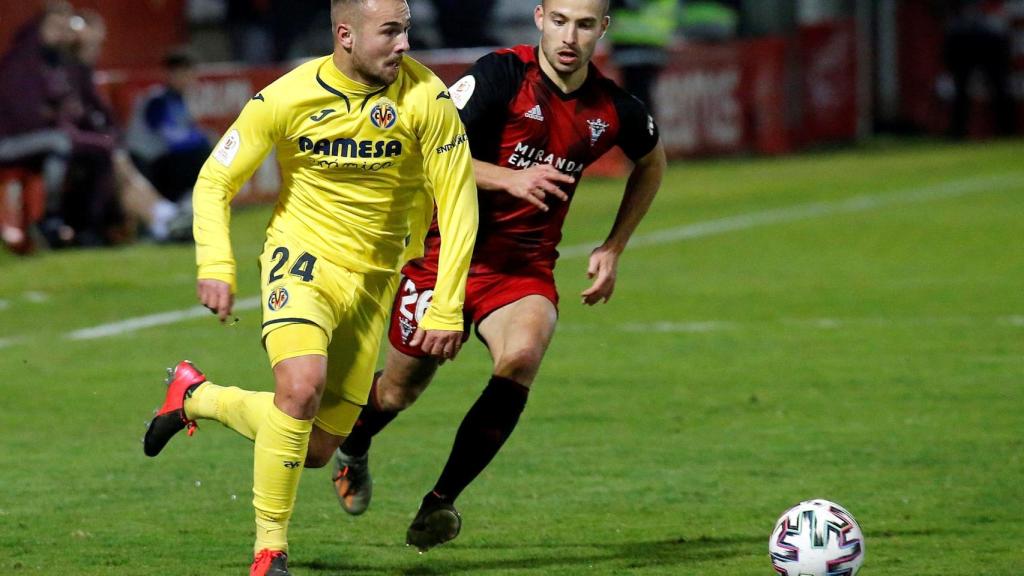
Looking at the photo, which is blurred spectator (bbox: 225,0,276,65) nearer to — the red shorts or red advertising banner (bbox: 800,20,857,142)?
red advertising banner (bbox: 800,20,857,142)

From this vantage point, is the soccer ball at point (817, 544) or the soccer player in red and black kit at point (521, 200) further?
the soccer player in red and black kit at point (521, 200)

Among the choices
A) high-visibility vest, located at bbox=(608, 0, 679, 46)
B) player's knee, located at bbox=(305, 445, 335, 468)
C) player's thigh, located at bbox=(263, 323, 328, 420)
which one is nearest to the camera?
player's thigh, located at bbox=(263, 323, 328, 420)

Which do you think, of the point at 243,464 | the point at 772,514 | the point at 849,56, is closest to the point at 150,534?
the point at 243,464

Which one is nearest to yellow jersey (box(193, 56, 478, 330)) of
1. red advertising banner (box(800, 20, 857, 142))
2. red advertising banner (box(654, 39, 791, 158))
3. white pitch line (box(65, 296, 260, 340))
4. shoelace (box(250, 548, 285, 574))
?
shoelace (box(250, 548, 285, 574))

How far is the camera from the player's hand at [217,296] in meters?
5.98

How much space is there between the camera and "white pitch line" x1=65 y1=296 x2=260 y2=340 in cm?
1237

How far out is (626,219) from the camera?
7500mm

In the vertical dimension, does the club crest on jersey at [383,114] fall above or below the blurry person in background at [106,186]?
above

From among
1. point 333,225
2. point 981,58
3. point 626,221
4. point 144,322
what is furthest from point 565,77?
point 981,58

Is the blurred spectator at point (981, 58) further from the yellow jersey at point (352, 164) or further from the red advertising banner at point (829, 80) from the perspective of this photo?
the yellow jersey at point (352, 164)

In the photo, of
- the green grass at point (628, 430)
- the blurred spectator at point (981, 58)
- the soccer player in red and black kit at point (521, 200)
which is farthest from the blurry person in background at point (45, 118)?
the blurred spectator at point (981, 58)

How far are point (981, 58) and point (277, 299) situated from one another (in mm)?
26486

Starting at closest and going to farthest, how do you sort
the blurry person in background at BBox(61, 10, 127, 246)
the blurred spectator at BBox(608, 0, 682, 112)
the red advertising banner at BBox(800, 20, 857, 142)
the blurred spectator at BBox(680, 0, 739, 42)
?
the blurry person in background at BBox(61, 10, 127, 246)
the blurred spectator at BBox(608, 0, 682, 112)
the blurred spectator at BBox(680, 0, 739, 42)
the red advertising banner at BBox(800, 20, 857, 142)

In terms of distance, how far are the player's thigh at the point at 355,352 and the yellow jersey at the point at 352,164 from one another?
0.33 feet
